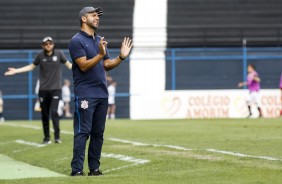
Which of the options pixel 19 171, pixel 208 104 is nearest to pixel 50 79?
pixel 19 171

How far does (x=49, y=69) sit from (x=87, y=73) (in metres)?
7.34

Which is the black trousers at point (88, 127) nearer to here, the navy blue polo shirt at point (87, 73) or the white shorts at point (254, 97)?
the navy blue polo shirt at point (87, 73)

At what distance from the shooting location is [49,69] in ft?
60.2

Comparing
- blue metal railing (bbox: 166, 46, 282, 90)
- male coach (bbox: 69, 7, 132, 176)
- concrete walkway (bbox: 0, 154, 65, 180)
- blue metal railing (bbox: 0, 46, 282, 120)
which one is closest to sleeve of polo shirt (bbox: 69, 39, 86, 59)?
male coach (bbox: 69, 7, 132, 176)

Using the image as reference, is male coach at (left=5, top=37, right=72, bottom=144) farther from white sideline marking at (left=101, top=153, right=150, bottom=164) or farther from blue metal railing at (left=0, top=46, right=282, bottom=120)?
blue metal railing at (left=0, top=46, right=282, bottom=120)

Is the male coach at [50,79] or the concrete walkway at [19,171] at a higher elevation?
the male coach at [50,79]

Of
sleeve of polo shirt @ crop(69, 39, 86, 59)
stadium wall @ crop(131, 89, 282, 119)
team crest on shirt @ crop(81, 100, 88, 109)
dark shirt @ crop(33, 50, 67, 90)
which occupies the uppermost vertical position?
sleeve of polo shirt @ crop(69, 39, 86, 59)

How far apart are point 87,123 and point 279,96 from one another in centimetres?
2666

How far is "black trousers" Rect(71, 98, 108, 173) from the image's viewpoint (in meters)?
11.1

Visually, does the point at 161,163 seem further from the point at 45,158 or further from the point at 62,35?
the point at 62,35

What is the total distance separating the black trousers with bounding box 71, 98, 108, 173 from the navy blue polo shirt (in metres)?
0.08

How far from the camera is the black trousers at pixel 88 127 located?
36.3 feet

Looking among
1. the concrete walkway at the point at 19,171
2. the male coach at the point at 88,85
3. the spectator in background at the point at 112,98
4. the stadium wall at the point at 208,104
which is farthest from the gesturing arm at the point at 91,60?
the spectator in background at the point at 112,98

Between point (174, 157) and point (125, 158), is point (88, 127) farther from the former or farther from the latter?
point (125, 158)
